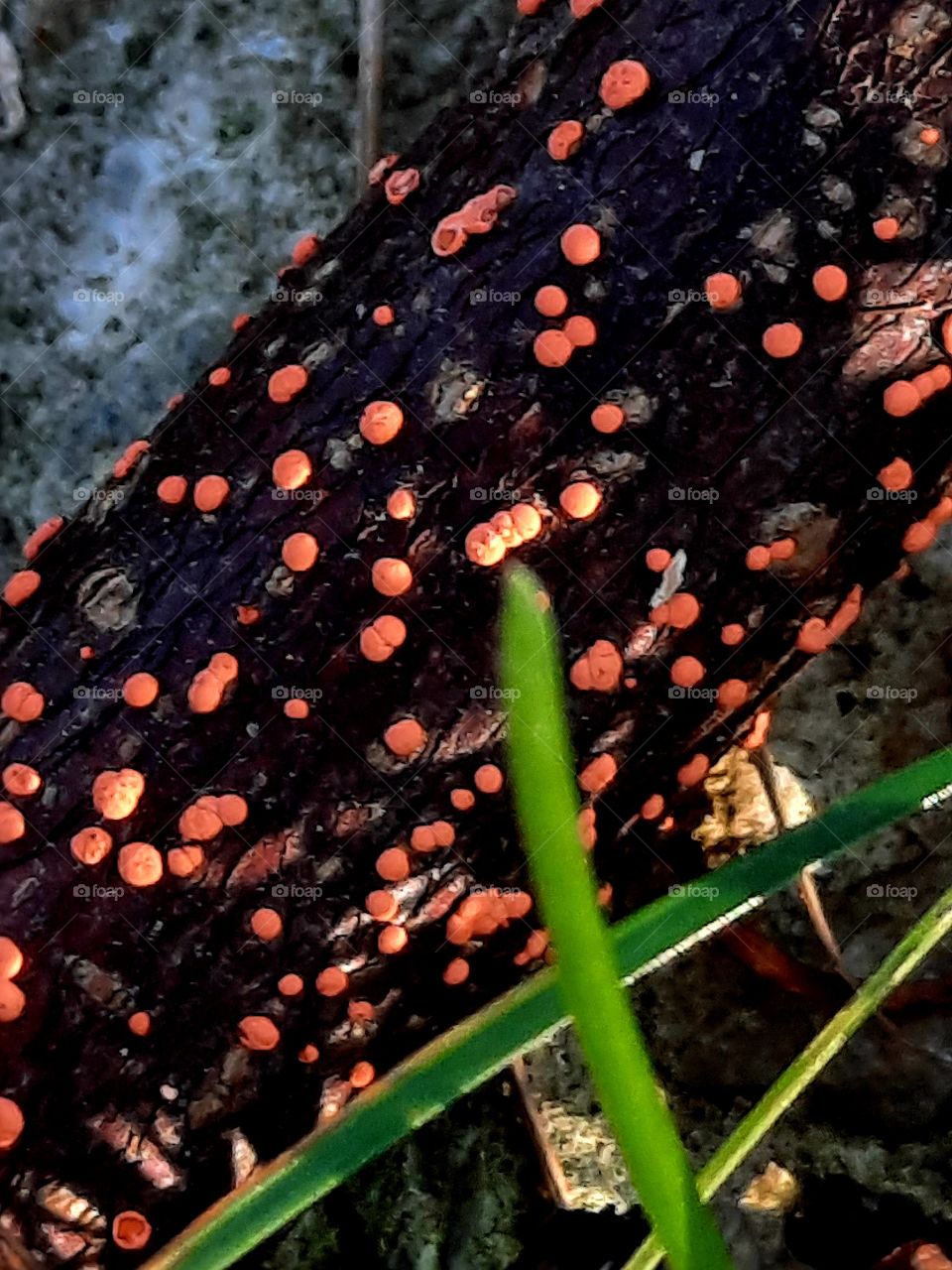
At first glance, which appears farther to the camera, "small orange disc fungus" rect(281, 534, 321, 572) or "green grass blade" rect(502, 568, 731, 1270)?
"small orange disc fungus" rect(281, 534, 321, 572)

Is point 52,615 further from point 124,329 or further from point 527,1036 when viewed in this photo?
point 124,329

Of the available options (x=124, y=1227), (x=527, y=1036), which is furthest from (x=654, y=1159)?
(x=124, y=1227)

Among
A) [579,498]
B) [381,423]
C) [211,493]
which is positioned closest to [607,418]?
[579,498]

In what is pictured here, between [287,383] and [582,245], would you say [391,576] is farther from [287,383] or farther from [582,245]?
[582,245]

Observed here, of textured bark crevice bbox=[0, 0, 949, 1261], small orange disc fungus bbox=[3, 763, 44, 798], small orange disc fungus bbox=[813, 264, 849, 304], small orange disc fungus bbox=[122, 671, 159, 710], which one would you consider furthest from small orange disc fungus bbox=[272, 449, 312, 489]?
small orange disc fungus bbox=[813, 264, 849, 304]

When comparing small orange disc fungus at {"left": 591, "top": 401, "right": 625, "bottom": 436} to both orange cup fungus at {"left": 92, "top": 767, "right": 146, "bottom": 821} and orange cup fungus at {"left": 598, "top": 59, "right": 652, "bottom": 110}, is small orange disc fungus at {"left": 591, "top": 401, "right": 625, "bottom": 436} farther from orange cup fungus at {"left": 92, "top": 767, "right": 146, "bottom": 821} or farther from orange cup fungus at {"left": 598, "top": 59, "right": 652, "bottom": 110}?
Result: orange cup fungus at {"left": 92, "top": 767, "right": 146, "bottom": 821}

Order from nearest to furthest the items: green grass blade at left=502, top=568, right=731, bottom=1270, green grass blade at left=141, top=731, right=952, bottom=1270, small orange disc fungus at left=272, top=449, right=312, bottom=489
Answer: green grass blade at left=502, top=568, right=731, bottom=1270
green grass blade at left=141, top=731, right=952, bottom=1270
small orange disc fungus at left=272, top=449, right=312, bottom=489
